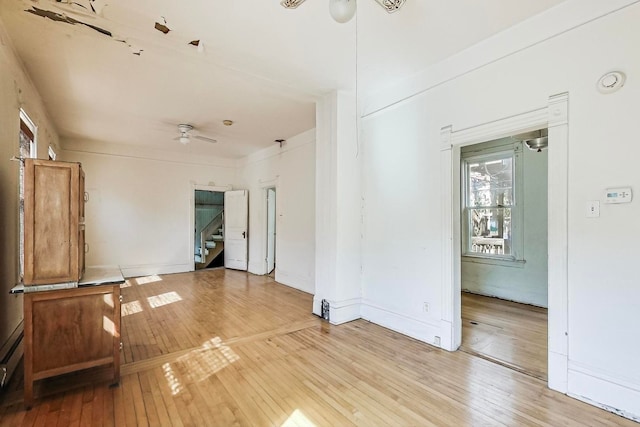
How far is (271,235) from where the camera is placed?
23.6 feet

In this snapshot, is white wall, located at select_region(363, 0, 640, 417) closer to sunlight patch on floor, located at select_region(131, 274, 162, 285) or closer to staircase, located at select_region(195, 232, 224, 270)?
sunlight patch on floor, located at select_region(131, 274, 162, 285)

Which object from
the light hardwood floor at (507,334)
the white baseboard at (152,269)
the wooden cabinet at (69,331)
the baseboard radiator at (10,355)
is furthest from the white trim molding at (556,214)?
the white baseboard at (152,269)

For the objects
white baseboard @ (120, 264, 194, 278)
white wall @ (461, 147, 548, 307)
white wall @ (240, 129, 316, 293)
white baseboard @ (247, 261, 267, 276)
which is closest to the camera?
white wall @ (461, 147, 548, 307)

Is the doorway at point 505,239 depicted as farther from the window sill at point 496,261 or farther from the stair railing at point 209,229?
the stair railing at point 209,229

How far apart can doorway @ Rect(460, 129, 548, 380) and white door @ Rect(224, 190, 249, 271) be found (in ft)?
15.8

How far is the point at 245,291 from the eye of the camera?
17.5ft

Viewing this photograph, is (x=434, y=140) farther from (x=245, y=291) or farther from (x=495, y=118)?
(x=245, y=291)

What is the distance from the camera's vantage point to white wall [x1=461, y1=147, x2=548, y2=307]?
4473 millimetres

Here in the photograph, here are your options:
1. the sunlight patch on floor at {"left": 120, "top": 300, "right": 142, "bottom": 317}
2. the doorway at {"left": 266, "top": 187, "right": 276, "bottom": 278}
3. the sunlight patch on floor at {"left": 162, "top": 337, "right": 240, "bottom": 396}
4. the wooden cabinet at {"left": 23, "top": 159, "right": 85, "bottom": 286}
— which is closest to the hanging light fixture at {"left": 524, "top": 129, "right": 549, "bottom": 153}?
the sunlight patch on floor at {"left": 162, "top": 337, "right": 240, "bottom": 396}

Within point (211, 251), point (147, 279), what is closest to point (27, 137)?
point (147, 279)

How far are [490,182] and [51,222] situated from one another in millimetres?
5786

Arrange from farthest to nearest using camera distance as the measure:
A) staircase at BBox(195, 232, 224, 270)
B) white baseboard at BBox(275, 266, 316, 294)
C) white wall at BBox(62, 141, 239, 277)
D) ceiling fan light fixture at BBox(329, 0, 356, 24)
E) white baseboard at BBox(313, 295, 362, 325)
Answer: staircase at BBox(195, 232, 224, 270)
white wall at BBox(62, 141, 239, 277)
white baseboard at BBox(275, 266, 316, 294)
white baseboard at BBox(313, 295, 362, 325)
ceiling fan light fixture at BBox(329, 0, 356, 24)

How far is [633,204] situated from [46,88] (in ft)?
19.1

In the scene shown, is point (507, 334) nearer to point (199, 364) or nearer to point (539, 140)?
point (539, 140)
